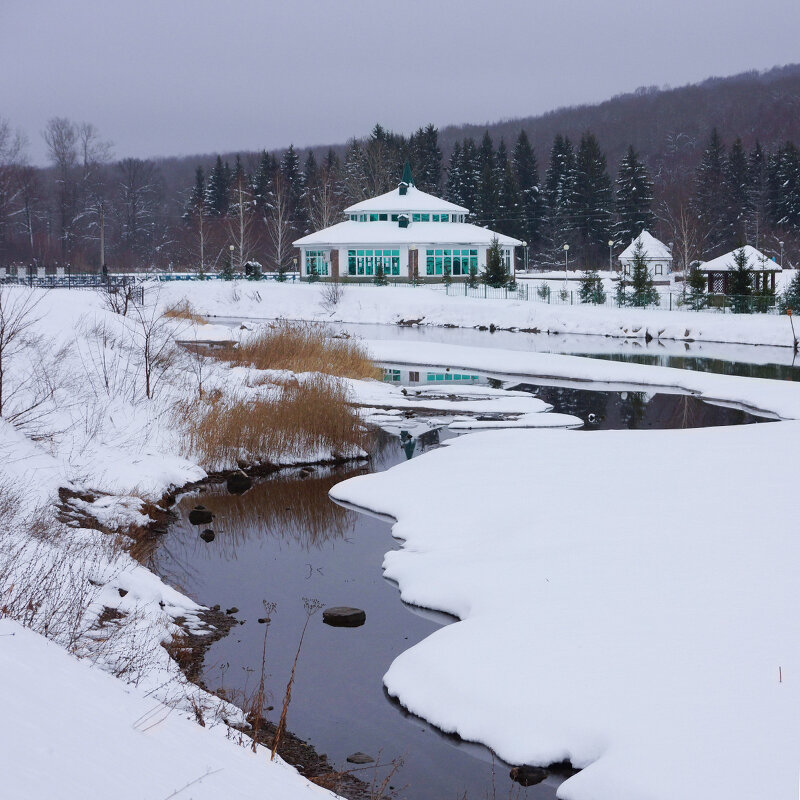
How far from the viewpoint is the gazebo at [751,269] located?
54394 millimetres

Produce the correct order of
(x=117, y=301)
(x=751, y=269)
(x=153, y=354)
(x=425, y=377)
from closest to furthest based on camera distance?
(x=153, y=354)
(x=117, y=301)
(x=425, y=377)
(x=751, y=269)

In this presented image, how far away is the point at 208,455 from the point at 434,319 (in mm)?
41676

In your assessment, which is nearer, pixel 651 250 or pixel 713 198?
pixel 651 250

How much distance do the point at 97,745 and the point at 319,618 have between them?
7137 mm

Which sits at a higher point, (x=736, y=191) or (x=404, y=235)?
(x=736, y=191)

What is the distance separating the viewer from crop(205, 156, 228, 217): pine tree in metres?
104

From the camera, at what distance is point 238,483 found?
19.0 meters

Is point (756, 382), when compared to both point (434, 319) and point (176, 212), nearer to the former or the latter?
point (434, 319)

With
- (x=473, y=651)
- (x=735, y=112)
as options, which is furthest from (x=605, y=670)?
(x=735, y=112)

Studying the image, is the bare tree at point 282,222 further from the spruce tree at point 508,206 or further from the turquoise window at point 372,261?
the spruce tree at point 508,206

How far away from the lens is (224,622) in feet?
Result: 39.5

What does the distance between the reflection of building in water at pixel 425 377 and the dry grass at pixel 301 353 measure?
1.92 metres

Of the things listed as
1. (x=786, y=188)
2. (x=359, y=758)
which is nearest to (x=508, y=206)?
(x=786, y=188)

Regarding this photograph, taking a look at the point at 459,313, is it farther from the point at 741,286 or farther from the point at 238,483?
the point at 238,483
